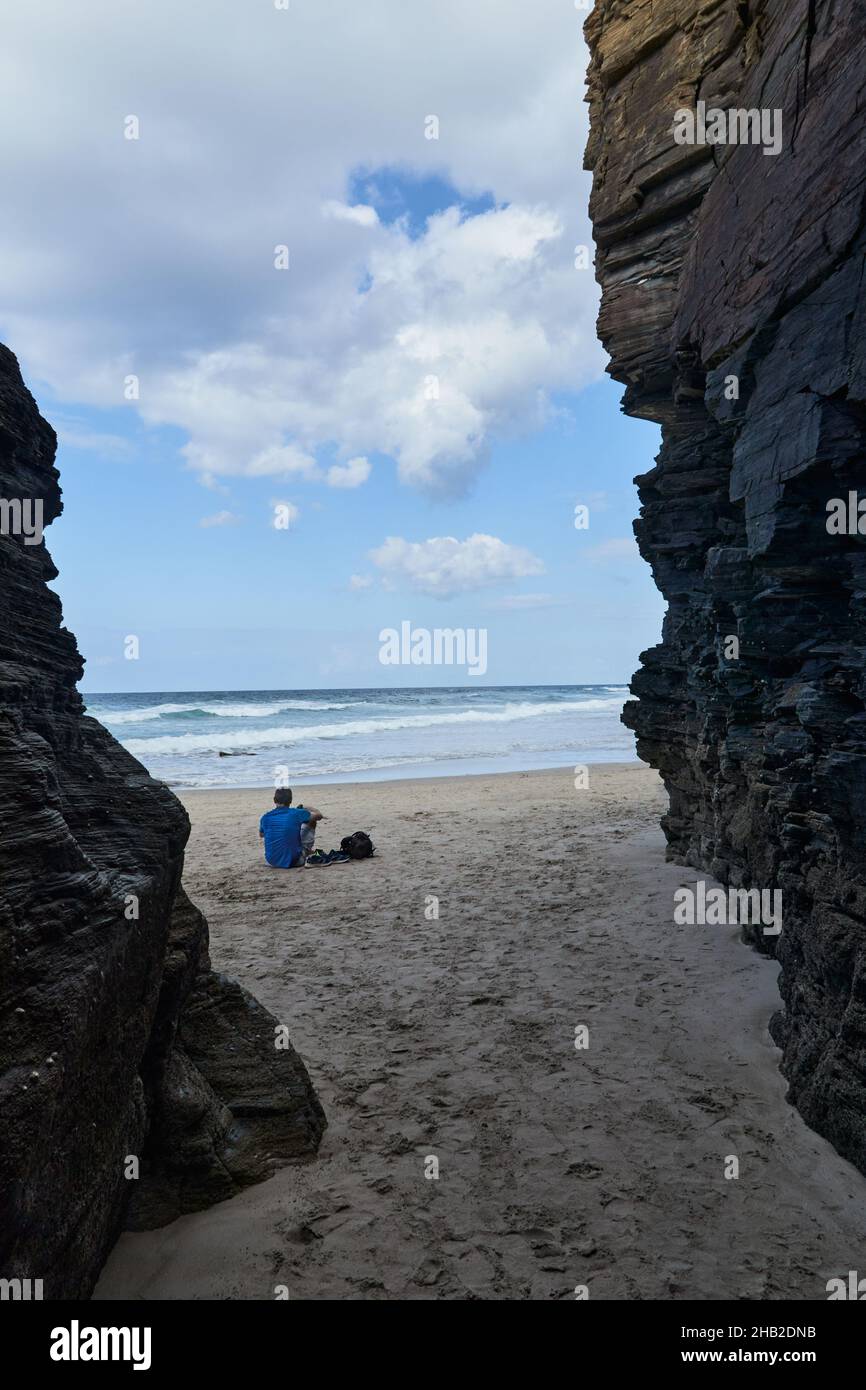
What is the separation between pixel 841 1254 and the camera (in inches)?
156

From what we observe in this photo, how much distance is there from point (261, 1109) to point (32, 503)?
12.9ft

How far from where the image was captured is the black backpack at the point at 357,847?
1394 cm

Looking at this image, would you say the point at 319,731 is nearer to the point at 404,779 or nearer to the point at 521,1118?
the point at 404,779

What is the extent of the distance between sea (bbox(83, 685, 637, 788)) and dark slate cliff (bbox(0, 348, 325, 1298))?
72.0 ft

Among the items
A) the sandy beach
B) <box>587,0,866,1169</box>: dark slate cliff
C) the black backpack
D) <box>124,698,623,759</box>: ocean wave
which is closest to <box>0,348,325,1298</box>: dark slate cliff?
the sandy beach

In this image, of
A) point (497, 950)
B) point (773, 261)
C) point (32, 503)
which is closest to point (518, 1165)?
point (497, 950)

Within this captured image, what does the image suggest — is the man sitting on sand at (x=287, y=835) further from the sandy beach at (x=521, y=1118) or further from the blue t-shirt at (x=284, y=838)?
the sandy beach at (x=521, y=1118)

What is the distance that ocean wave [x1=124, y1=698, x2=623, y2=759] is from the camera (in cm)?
4184

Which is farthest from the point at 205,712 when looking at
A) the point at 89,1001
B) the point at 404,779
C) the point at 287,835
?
the point at 89,1001

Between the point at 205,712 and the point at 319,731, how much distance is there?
19460 millimetres

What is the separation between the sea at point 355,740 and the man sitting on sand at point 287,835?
516 inches

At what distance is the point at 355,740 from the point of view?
43.7 metres

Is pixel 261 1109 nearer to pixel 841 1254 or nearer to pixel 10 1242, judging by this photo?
pixel 10 1242

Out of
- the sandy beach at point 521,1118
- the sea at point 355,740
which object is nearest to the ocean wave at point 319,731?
the sea at point 355,740
